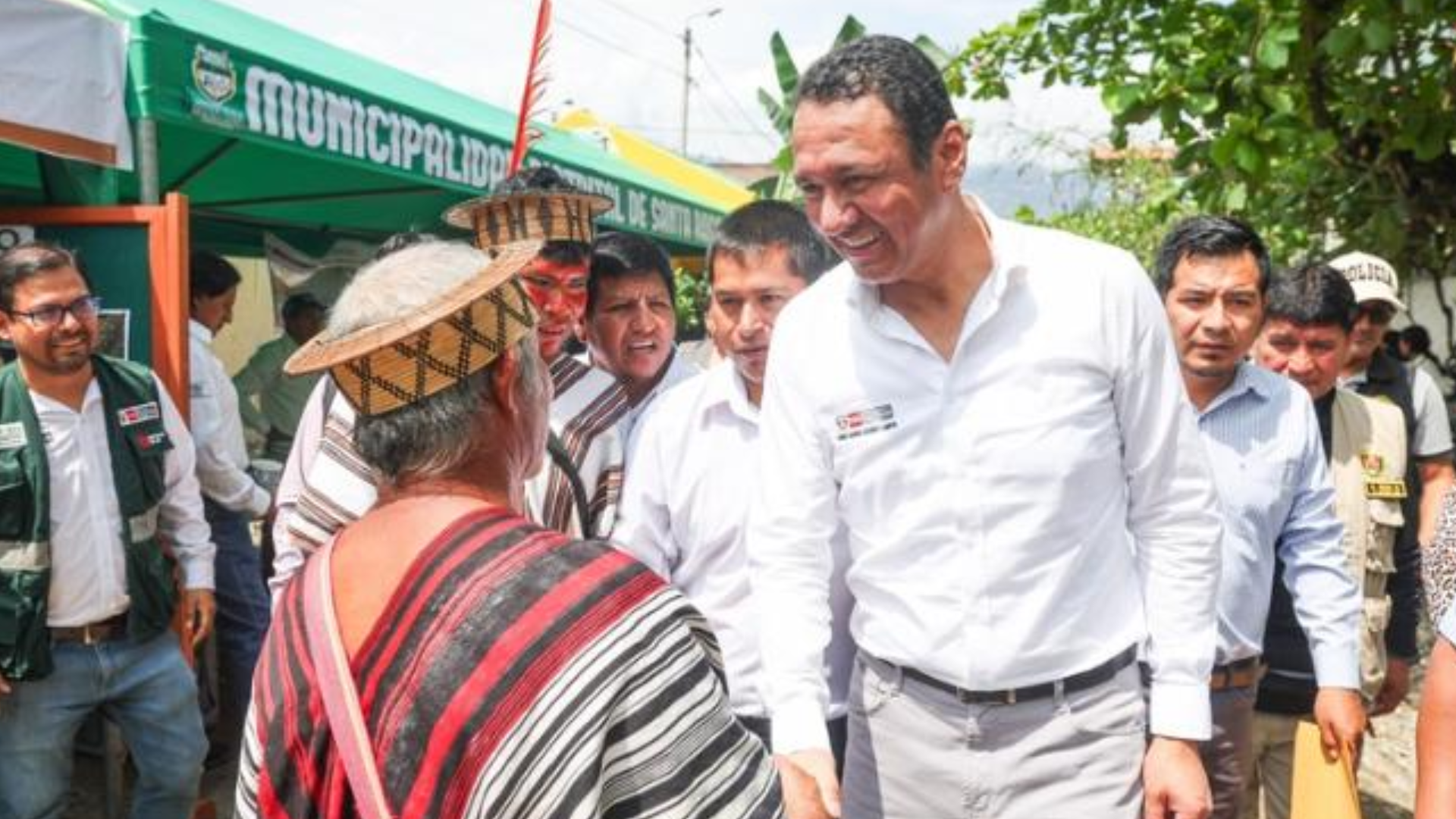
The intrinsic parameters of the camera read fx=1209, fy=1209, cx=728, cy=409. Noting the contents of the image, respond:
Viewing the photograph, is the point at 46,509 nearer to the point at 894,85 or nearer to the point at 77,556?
the point at 77,556

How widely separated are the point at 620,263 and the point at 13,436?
1.66 metres

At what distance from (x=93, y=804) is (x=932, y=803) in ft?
12.8

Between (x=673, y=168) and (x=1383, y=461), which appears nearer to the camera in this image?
(x=1383, y=461)

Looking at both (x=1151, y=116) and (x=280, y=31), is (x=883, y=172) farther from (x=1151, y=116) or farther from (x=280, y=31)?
(x=280, y=31)

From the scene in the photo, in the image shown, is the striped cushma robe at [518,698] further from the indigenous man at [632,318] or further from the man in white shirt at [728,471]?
the indigenous man at [632,318]

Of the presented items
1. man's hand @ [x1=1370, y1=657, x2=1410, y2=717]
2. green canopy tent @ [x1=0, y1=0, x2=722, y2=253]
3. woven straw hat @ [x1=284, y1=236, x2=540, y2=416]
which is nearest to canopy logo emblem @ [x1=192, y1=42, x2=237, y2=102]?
green canopy tent @ [x1=0, y1=0, x2=722, y2=253]

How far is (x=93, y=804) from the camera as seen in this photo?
182 inches

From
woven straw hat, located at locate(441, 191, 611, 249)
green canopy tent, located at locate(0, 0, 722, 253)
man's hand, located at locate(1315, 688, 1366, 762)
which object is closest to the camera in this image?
man's hand, located at locate(1315, 688, 1366, 762)

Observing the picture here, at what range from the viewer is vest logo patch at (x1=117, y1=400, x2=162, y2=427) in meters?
3.36

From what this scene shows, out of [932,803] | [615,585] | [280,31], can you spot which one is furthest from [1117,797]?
[280,31]

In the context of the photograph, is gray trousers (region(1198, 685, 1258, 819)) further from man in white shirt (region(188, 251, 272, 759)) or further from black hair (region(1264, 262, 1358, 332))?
man in white shirt (region(188, 251, 272, 759))

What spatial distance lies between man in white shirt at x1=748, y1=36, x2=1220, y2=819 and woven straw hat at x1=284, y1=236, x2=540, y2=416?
0.70 metres

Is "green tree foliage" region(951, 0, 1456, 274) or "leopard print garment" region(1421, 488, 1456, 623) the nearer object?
"leopard print garment" region(1421, 488, 1456, 623)

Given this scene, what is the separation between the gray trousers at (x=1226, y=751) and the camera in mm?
2801
